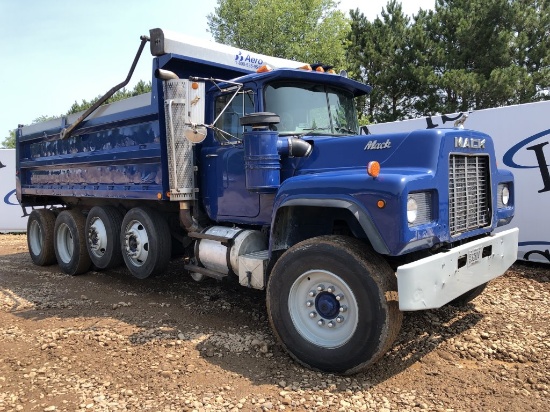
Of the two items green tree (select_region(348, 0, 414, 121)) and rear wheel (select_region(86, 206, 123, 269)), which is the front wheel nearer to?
rear wheel (select_region(86, 206, 123, 269))

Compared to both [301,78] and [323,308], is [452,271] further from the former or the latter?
[301,78]

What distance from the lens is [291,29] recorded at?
21.6m

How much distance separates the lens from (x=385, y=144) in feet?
12.6

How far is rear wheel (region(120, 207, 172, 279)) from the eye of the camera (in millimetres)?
5704

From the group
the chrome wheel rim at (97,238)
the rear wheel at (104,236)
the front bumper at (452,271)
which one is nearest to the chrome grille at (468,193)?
the front bumper at (452,271)

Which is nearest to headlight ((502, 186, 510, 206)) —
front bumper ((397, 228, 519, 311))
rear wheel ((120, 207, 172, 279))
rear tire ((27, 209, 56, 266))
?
front bumper ((397, 228, 519, 311))

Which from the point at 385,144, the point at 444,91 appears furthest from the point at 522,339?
the point at 444,91

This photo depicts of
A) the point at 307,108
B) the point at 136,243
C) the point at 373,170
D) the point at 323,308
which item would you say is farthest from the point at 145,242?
the point at 373,170

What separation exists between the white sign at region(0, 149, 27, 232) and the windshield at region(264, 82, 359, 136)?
11.6 meters

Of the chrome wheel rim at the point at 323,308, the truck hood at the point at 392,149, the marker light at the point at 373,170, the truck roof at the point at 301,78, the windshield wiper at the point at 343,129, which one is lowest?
the chrome wheel rim at the point at 323,308

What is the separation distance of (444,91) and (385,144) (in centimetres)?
2049

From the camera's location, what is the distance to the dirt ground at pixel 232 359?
3.20 metres

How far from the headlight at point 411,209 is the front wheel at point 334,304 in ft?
1.37

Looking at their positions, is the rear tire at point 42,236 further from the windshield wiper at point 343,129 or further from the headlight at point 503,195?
the headlight at point 503,195
